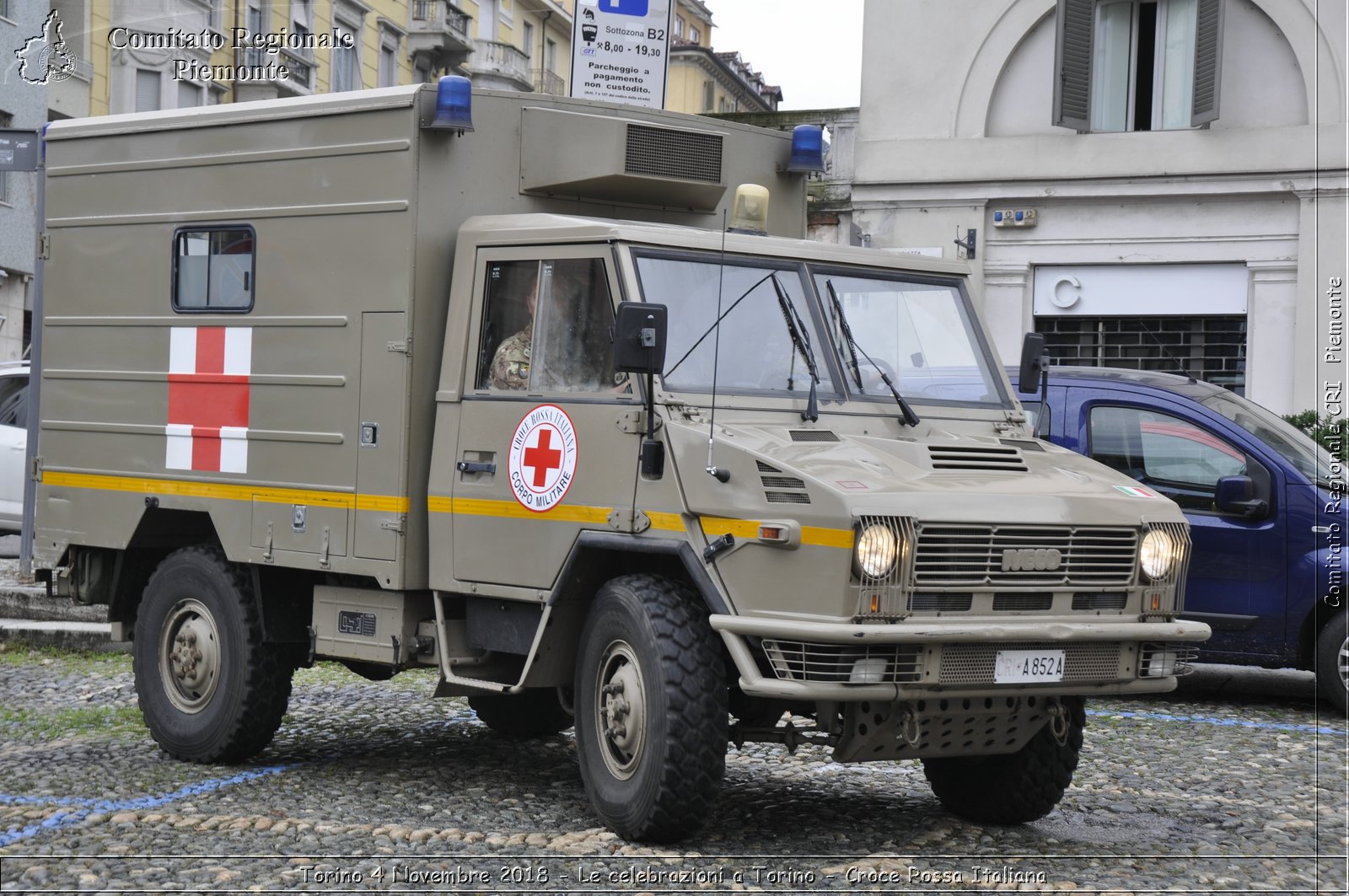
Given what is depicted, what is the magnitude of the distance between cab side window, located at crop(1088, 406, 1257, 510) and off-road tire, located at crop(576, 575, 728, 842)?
190 inches

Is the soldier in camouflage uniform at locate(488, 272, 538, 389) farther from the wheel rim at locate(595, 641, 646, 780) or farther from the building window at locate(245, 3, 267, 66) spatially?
the building window at locate(245, 3, 267, 66)

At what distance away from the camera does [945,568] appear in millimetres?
6039

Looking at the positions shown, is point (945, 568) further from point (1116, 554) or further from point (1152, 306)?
point (1152, 306)

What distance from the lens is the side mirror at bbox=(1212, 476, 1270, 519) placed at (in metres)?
10.1

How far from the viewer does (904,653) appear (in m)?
5.97

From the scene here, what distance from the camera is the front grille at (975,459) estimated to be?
652 centimetres

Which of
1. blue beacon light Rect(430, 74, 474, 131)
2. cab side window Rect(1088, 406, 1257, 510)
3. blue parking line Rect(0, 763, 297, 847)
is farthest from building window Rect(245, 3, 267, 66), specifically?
blue parking line Rect(0, 763, 297, 847)

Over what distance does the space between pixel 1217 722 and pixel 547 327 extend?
5.07 metres

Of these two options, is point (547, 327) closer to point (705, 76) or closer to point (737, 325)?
point (737, 325)

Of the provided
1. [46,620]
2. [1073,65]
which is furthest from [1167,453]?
[1073,65]

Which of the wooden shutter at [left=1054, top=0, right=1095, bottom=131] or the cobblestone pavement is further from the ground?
the wooden shutter at [left=1054, top=0, right=1095, bottom=131]

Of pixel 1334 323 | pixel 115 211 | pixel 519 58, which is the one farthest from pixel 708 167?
pixel 519 58

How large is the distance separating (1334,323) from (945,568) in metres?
13.4

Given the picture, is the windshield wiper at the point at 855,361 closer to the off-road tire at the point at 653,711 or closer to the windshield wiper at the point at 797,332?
the windshield wiper at the point at 797,332
